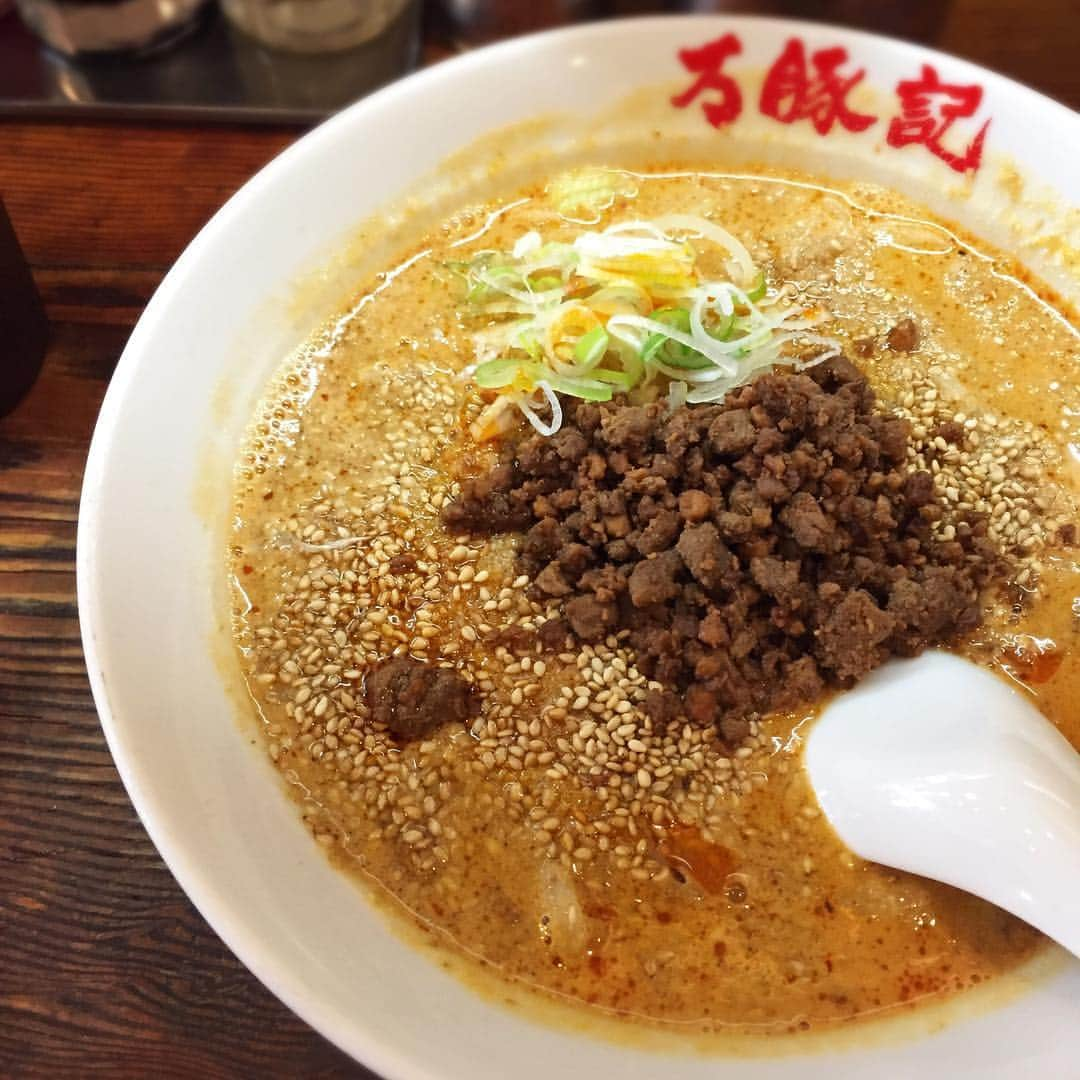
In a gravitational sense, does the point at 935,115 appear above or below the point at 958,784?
above

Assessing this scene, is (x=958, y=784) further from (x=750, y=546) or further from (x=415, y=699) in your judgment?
(x=415, y=699)

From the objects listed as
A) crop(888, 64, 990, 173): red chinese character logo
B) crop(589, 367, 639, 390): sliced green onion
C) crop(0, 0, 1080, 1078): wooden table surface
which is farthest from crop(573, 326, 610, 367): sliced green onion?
crop(0, 0, 1080, 1078): wooden table surface

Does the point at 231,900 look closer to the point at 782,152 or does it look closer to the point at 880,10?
the point at 782,152

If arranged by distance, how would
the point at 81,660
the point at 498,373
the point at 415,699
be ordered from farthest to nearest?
the point at 498,373, the point at 81,660, the point at 415,699

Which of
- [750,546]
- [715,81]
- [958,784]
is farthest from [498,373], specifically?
[958,784]

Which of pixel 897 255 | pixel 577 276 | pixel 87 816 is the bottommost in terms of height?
pixel 87 816

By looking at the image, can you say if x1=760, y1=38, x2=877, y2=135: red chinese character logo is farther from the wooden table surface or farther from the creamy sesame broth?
the wooden table surface

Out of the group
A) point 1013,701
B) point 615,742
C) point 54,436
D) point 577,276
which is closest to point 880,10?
point 577,276
